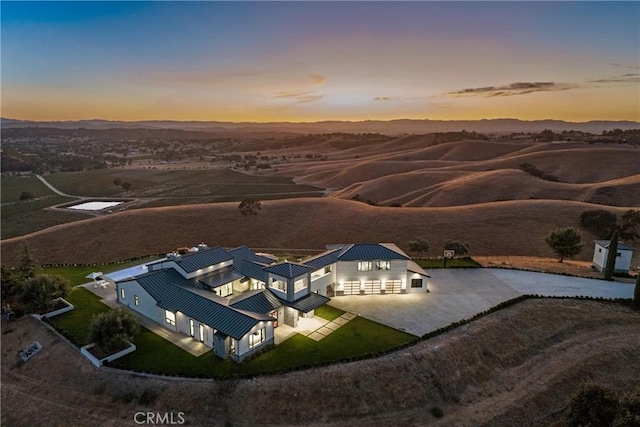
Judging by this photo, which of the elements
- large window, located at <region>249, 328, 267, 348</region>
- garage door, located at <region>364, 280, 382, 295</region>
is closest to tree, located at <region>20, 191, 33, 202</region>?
large window, located at <region>249, 328, 267, 348</region>

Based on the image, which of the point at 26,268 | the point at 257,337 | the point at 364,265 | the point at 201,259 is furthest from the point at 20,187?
the point at 257,337

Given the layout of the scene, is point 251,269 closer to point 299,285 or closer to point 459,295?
point 299,285

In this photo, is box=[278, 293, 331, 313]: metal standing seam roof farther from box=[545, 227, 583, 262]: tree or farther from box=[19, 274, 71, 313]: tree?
box=[545, 227, 583, 262]: tree

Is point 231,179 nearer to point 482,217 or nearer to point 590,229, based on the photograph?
point 482,217

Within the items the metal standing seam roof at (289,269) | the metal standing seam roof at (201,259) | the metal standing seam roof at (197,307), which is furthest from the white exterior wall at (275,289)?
the metal standing seam roof at (201,259)

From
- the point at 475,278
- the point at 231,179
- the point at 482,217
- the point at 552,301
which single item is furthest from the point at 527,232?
the point at 231,179

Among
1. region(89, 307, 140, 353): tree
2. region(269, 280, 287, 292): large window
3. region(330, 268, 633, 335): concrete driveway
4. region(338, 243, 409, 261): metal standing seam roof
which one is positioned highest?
region(338, 243, 409, 261): metal standing seam roof
